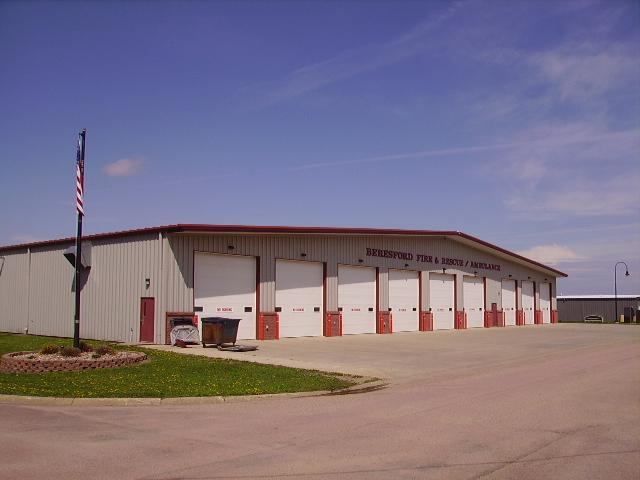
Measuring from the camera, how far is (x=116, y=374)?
559 inches

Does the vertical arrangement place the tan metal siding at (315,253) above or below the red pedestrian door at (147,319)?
above

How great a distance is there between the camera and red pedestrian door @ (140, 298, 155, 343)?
79.0 feet

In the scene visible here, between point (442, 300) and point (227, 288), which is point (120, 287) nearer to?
point (227, 288)

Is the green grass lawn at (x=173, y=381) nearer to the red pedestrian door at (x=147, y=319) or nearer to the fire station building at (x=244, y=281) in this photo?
the red pedestrian door at (x=147, y=319)

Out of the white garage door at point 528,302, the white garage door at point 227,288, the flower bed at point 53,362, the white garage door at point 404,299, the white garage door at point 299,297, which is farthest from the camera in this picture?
the white garage door at point 528,302

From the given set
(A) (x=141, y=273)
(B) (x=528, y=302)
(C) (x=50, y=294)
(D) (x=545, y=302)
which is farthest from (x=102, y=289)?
(D) (x=545, y=302)

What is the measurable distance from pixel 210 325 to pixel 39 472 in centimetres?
1582

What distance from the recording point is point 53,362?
47.9ft

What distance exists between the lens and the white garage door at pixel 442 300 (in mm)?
39906

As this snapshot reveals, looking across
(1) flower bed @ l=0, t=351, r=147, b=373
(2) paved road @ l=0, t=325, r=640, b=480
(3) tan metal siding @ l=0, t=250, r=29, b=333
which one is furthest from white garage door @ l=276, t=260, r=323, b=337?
(2) paved road @ l=0, t=325, r=640, b=480

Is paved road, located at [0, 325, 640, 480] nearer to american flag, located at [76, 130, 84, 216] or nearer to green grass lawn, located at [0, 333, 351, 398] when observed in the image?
green grass lawn, located at [0, 333, 351, 398]

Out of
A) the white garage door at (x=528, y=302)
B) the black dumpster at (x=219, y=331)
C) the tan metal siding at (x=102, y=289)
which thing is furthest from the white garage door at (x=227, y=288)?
the white garage door at (x=528, y=302)

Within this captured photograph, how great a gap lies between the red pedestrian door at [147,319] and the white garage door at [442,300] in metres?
20.1

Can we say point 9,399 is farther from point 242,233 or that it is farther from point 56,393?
point 242,233
